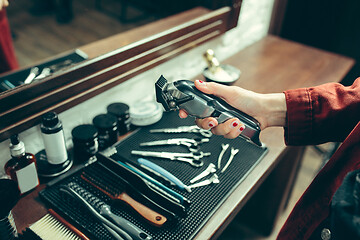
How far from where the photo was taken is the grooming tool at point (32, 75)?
0.97m

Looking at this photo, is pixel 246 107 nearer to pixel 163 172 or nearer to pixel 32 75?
pixel 163 172

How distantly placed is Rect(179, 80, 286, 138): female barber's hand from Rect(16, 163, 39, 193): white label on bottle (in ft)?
1.44

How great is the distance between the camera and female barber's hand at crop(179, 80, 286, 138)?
917mm

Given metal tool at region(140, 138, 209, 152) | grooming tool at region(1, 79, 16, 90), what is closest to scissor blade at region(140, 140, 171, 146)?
metal tool at region(140, 138, 209, 152)

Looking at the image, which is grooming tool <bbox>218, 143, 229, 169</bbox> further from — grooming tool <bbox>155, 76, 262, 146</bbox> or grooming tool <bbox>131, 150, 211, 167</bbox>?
grooming tool <bbox>155, 76, 262, 146</bbox>

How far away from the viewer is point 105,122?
3.42 ft

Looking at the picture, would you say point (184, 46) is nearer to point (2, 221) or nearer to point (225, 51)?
point (225, 51)

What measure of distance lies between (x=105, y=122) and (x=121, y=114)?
8 cm

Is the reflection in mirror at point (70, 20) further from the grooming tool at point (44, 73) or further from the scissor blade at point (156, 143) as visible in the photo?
the scissor blade at point (156, 143)

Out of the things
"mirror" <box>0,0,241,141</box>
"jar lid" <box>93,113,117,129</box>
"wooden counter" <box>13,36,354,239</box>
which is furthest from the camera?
"wooden counter" <box>13,36,354,239</box>

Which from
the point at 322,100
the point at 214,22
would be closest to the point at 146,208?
the point at 322,100

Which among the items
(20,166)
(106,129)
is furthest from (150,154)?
(20,166)

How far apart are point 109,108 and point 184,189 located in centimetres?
40

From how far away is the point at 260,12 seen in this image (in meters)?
1.89
